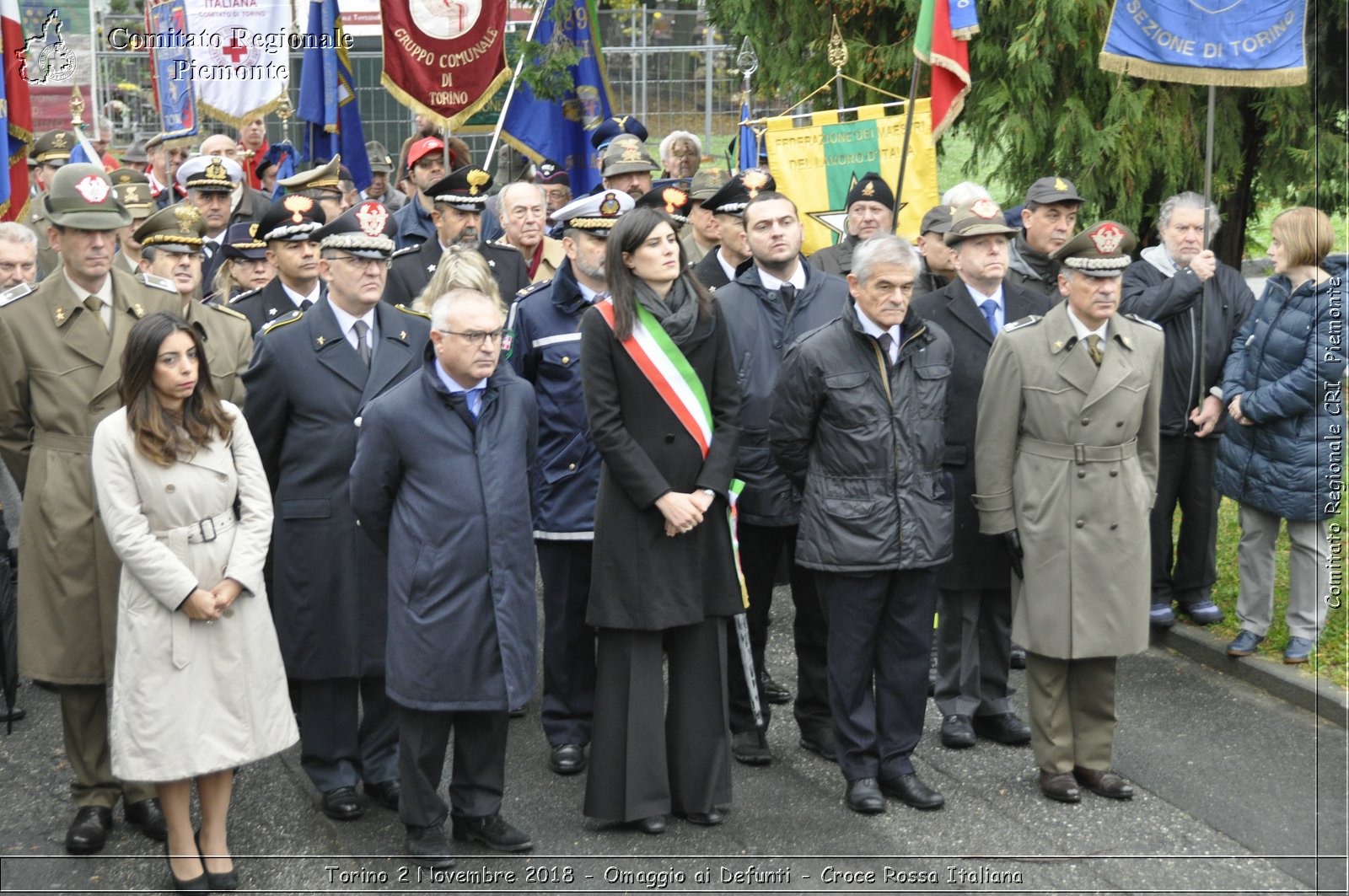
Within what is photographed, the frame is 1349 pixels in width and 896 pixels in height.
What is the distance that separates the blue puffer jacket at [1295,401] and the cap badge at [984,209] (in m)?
1.66

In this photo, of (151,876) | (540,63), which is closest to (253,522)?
(151,876)

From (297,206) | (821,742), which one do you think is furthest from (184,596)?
(297,206)

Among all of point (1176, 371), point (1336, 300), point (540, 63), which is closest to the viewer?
point (1336, 300)

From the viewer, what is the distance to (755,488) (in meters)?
6.65

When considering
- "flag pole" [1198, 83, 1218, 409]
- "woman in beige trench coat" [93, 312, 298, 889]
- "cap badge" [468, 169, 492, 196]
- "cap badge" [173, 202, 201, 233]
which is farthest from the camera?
"cap badge" [468, 169, 492, 196]

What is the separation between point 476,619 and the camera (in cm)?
544

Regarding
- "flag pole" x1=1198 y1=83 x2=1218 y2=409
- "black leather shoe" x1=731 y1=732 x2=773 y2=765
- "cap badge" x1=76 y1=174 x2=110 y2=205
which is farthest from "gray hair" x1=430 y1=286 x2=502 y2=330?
"flag pole" x1=1198 y1=83 x2=1218 y2=409

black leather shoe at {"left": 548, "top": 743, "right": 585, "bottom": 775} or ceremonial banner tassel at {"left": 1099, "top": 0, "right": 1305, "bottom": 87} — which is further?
ceremonial banner tassel at {"left": 1099, "top": 0, "right": 1305, "bottom": 87}

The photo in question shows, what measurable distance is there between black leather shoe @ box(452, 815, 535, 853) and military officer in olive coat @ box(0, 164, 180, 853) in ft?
3.72

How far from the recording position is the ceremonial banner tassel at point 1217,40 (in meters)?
8.10

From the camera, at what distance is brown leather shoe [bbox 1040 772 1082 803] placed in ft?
20.0

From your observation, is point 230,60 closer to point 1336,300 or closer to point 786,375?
point 786,375

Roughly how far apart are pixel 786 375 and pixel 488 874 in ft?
7.21

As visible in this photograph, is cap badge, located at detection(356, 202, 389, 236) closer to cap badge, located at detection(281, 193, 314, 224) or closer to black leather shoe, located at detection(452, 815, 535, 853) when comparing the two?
cap badge, located at detection(281, 193, 314, 224)
